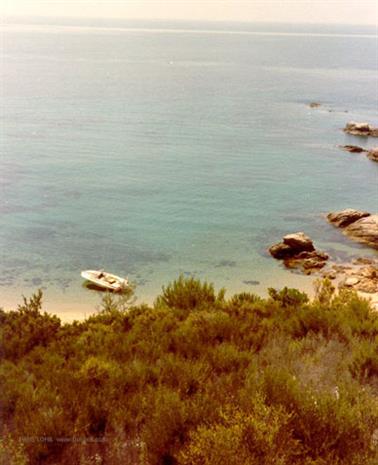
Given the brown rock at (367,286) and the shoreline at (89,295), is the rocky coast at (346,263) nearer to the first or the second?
the brown rock at (367,286)

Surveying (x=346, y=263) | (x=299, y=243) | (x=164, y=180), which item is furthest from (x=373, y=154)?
(x=299, y=243)

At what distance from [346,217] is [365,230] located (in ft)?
7.82

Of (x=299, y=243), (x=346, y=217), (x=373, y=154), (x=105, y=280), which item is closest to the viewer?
(x=105, y=280)

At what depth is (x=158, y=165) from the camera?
52.0m

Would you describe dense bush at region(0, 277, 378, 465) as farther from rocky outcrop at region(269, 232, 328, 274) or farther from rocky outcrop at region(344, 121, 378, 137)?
rocky outcrop at region(344, 121, 378, 137)

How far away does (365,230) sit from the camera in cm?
3444

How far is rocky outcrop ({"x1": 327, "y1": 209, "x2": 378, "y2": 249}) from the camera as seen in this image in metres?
33.9

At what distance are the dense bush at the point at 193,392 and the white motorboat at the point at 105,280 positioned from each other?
13262 millimetres

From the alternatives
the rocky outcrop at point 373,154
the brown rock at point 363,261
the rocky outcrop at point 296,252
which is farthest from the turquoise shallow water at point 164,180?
the brown rock at point 363,261

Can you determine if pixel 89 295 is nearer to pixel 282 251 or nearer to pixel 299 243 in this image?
pixel 282 251

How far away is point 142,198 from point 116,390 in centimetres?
3468

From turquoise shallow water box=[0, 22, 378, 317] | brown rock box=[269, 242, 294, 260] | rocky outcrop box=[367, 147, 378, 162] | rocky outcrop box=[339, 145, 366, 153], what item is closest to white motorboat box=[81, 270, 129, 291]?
turquoise shallow water box=[0, 22, 378, 317]

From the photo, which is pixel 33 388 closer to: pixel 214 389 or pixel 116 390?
pixel 116 390

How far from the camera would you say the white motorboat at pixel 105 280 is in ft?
87.4
